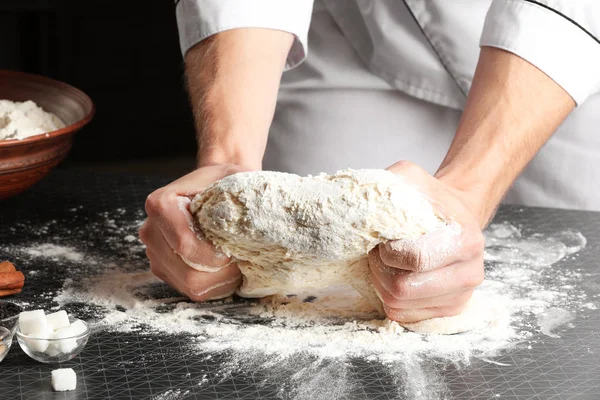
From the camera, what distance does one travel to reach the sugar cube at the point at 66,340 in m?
1.00

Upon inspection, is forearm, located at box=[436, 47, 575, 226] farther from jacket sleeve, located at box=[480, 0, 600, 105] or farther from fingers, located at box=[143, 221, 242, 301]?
fingers, located at box=[143, 221, 242, 301]

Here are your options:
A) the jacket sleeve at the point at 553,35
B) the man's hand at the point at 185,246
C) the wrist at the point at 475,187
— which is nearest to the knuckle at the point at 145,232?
the man's hand at the point at 185,246

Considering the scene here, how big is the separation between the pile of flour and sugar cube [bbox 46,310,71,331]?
41 cm

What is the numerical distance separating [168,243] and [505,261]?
566 mm

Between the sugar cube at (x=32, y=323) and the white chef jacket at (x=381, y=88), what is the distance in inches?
24.6

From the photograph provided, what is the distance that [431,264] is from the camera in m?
1.07

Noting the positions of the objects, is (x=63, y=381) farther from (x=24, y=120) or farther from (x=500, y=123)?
(x=500, y=123)

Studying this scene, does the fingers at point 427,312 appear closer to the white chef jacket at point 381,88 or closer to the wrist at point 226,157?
the wrist at point 226,157

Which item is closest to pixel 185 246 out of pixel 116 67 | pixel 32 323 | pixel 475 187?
pixel 32 323

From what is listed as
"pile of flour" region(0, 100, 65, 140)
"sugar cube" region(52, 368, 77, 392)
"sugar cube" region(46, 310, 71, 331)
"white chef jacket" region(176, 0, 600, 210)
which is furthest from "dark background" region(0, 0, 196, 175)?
"sugar cube" region(52, 368, 77, 392)

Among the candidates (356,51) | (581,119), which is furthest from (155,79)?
(581,119)

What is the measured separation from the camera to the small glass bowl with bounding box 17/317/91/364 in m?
0.99

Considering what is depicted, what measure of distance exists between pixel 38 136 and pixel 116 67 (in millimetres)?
1931

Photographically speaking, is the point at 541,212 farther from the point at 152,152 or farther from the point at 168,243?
the point at 152,152
